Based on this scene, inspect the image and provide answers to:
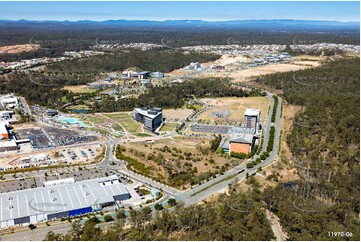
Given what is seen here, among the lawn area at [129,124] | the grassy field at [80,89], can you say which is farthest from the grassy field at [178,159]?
the grassy field at [80,89]

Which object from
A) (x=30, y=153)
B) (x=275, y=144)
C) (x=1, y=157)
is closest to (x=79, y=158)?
(x=30, y=153)

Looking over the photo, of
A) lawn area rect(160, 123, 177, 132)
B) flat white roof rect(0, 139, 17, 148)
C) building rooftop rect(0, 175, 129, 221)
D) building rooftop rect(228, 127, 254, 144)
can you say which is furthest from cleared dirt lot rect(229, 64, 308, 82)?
building rooftop rect(0, 175, 129, 221)

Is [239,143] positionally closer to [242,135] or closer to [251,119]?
[242,135]

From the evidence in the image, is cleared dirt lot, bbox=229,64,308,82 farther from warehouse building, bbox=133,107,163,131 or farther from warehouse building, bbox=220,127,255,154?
warehouse building, bbox=220,127,255,154

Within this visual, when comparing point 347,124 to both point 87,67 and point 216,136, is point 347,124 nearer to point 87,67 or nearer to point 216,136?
point 216,136

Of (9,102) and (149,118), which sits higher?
(149,118)

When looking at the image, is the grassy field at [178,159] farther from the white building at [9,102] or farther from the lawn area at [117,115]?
the white building at [9,102]

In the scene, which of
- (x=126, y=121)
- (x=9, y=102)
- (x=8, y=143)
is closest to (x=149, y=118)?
(x=126, y=121)
